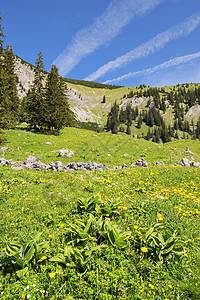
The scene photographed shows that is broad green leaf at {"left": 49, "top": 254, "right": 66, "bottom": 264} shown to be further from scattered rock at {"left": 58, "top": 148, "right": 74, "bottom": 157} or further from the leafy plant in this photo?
scattered rock at {"left": 58, "top": 148, "right": 74, "bottom": 157}

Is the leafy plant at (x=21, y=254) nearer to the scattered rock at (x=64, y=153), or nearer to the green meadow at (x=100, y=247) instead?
the green meadow at (x=100, y=247)

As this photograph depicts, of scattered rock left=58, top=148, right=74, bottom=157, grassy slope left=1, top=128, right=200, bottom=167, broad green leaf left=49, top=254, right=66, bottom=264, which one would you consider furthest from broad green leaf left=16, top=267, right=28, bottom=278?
scattered rock left=58, top=148, right=74, bottom=157

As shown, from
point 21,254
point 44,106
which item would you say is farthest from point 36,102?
point 21,254

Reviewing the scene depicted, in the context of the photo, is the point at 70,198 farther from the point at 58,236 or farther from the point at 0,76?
the point at 0,76

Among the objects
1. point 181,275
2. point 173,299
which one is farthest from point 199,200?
point 173,299

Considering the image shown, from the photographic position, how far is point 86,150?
83.5 ft

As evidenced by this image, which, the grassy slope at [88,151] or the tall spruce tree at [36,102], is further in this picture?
the tall spruce tree at [36,102]

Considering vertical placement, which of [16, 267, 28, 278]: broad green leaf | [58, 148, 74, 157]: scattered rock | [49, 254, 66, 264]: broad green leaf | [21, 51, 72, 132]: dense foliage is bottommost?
[16, 267, 28, 278]: broad green leaf

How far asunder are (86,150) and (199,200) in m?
19.9

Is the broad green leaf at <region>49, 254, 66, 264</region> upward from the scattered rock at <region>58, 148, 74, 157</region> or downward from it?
downward

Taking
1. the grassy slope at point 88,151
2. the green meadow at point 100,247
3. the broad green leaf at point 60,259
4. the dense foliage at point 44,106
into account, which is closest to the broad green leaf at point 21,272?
the green meadow at point 100,247

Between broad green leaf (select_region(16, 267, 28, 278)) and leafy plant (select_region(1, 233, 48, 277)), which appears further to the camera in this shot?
leafy plant (select_region(1, 233, 48, 277))

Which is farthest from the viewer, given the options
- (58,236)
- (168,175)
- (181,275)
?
(168,175)

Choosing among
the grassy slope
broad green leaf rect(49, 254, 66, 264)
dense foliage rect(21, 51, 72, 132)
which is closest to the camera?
broad green leaf rect(49, 254, 66, 264)
